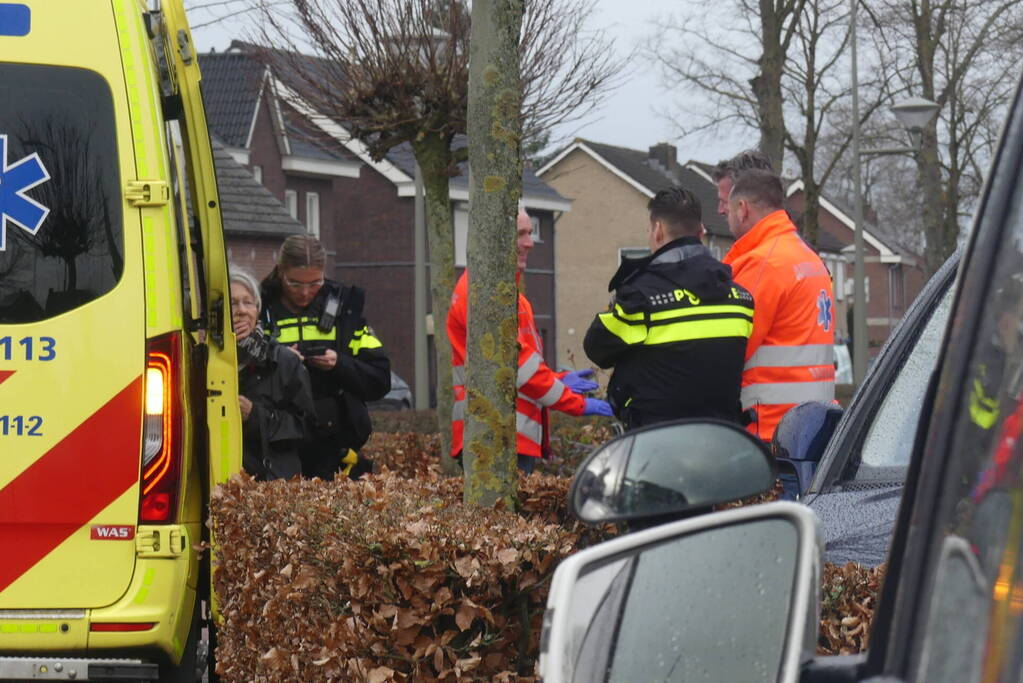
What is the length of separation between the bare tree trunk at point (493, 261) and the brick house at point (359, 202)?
30.9m

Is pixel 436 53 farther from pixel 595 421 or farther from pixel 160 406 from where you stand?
pixel 160 406

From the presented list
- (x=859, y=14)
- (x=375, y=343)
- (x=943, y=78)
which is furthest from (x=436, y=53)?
(x=943, y=78)

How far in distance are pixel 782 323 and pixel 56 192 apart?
8.69 ft

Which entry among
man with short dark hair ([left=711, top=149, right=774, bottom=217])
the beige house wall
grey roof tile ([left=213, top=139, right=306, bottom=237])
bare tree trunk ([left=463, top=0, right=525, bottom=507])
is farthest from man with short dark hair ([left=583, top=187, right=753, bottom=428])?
the beige house wall

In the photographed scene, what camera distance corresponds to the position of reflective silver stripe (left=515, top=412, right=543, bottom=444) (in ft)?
23.0

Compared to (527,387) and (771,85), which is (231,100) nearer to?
(771,85)

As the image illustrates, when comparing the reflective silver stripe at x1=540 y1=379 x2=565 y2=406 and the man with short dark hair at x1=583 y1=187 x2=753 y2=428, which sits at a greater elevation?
the man with short dark hair at x1=583 y1=187 x2=753 y2=428

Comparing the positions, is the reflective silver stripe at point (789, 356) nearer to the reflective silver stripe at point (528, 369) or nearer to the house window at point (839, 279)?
the reflective silver stripe at point (528, 369)

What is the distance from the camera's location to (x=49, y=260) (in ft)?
15.4

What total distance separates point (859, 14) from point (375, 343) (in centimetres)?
1996

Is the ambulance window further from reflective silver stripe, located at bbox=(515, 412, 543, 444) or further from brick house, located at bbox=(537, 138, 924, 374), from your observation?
brick house, located at bbox=(537, 138, 924, 374)

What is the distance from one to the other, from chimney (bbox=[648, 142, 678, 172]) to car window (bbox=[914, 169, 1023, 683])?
66.7 m

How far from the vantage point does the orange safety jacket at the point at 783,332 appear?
594 cm

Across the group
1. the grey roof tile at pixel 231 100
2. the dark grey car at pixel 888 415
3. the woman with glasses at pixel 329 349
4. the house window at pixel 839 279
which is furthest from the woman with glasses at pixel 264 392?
the house window at pixel 839 279
